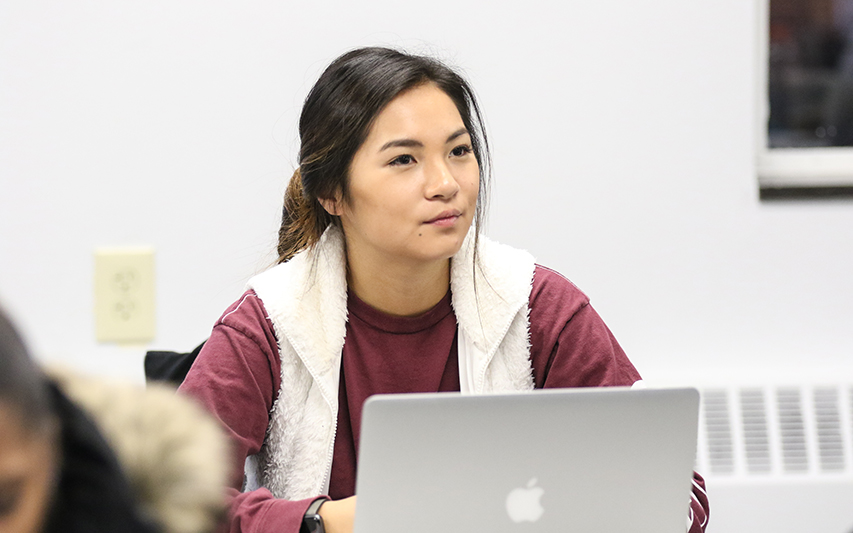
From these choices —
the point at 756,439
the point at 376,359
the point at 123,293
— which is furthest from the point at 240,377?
the point at 756,439

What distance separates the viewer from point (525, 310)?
1352 millimetres

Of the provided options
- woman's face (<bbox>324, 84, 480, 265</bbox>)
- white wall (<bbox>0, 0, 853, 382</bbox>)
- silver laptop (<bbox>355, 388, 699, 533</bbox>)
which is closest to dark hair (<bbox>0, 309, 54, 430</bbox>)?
silver laptop (<bbox>355, 388, 699, 533</bbox>)

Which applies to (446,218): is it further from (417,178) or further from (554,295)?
(554,295)

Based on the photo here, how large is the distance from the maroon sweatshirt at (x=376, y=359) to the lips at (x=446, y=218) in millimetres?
162

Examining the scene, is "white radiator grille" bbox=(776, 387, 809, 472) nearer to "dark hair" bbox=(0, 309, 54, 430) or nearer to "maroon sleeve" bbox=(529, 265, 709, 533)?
"maroon sleeve" bbox=(529, 265, 709, 533)

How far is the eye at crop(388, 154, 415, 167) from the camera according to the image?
1.29 meters

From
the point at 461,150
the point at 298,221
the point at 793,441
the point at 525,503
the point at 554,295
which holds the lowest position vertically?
the point at 793,441

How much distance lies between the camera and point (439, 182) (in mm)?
1264

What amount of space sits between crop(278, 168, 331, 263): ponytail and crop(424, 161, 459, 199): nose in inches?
9.1

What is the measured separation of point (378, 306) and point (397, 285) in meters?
0.04

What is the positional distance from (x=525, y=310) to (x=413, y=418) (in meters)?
0.57

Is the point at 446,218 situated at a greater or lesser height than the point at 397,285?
greater

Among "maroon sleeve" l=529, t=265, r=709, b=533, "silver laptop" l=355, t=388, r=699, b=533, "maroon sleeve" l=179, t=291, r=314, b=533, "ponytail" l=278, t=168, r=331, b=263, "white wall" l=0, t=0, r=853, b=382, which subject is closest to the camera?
"silver laptop" l=355, t=388, r=699, b=533

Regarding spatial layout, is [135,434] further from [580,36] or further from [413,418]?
[580,36]
